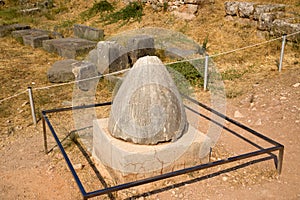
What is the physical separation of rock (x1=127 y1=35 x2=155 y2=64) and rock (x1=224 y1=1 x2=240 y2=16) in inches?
118

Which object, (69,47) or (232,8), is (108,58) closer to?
(69,47)

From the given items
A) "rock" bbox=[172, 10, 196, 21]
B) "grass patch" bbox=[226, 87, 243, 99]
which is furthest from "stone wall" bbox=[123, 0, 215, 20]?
"grass patch" bbox=[226, 87, 243, 99]

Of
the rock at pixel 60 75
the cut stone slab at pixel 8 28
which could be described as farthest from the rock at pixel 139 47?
the cut stone slab at pixel 8 28

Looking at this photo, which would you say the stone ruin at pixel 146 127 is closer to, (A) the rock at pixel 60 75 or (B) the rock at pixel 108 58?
(B) the rock at pixel 108 58

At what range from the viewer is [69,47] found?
9.33 metres

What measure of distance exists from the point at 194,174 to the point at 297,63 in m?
4.68

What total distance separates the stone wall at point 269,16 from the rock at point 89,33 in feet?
12.9

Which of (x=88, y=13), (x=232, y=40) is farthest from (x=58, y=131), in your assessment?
(x=88, y=13)

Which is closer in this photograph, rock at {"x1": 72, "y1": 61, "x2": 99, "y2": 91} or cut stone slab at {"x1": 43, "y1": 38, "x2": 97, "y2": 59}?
rock at {"x1": 72, "y1": 61, "x2": 99, "y2": 91}

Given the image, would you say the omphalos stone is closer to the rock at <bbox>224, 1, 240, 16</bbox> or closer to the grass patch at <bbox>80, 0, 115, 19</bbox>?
the rock at <bbox>224, 1, 240, 16</bbox>

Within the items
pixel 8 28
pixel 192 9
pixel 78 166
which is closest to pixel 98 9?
pixel 8 28

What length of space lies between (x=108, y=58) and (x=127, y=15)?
17.2 ft

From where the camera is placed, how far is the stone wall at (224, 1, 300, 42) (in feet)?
27.4

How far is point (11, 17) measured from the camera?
14.8 m
